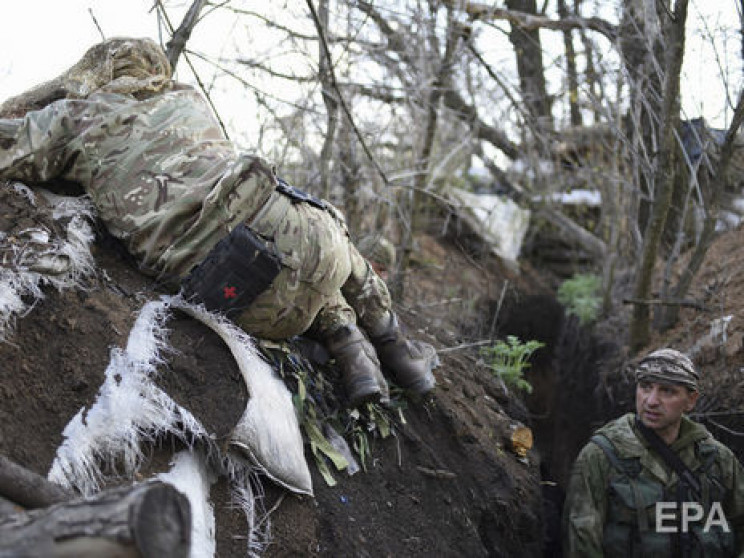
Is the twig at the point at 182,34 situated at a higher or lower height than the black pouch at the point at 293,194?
higher

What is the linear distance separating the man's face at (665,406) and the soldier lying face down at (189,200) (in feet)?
4.72

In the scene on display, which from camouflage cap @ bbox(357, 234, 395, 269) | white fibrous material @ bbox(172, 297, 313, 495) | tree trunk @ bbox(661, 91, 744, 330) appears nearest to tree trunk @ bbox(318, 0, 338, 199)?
camouflage cap @ bbox(357, 234, 395, 269)

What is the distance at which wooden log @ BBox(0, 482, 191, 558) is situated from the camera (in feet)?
4.89

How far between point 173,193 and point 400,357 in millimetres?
1420

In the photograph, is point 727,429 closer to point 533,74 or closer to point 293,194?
A: point 293,194

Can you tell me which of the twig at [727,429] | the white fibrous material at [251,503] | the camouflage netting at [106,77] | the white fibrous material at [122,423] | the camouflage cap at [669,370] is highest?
the camouflage netting at [106,77]

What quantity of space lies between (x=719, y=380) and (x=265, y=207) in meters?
3.43

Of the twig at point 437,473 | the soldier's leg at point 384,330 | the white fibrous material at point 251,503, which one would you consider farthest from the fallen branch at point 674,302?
the white fibrous material at point 251,503

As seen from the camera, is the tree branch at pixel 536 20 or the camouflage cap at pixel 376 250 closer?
the camouflage cap at pixel 376 250

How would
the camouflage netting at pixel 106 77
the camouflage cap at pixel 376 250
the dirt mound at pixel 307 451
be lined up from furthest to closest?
the camouflage cap at pixel 376 250
the camouflage netting at pixel 106 77
the dirt mound at pixel 307 451

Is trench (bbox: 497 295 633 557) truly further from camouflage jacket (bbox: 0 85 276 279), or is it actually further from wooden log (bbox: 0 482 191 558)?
wooden log (bbox: 0 482 191 558)

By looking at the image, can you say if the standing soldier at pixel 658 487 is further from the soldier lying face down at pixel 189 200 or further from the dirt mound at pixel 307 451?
the soldier lying face down at pixel 189 200

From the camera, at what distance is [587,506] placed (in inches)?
149

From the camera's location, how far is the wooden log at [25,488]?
1806 mm
